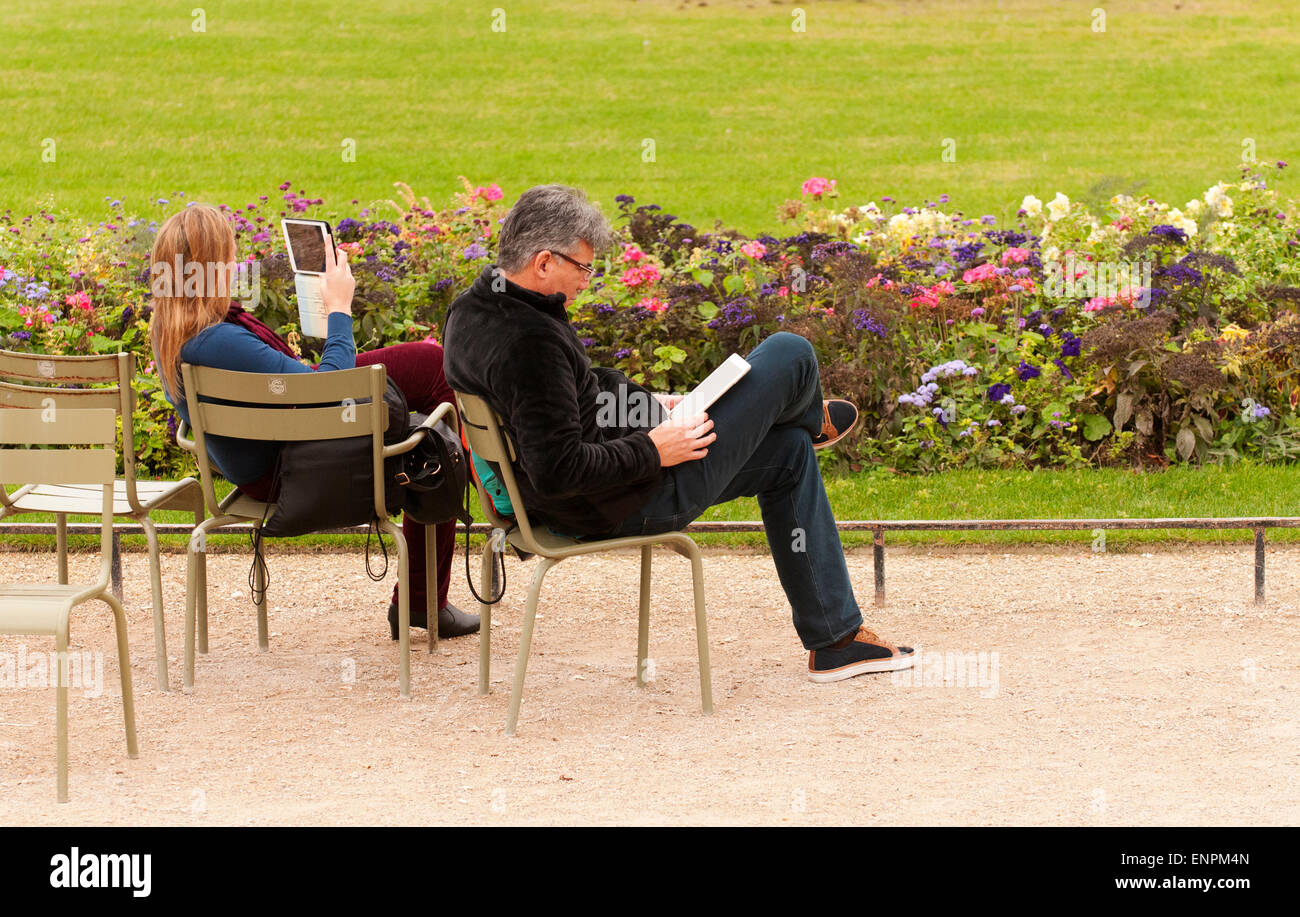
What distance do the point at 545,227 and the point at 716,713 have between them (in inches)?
58.3

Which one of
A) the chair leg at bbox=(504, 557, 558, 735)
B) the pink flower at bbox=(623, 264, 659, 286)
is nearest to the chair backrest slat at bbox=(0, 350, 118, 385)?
the chair leg at bbox=(504, 557, 558, 735)

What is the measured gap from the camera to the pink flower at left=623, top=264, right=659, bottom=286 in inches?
307

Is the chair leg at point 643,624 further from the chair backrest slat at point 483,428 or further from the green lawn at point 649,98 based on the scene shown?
the green lawn at point 649,98

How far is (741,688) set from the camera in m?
4.76

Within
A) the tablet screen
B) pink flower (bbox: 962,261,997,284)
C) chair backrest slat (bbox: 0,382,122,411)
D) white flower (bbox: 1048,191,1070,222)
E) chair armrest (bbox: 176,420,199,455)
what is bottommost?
chair armrest (bbox: 176,420,199,455)

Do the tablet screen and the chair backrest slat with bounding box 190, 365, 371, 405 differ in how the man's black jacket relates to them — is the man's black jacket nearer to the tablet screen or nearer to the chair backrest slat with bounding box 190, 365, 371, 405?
the chair backrest slat with bounding box 190, 365, 371, 405

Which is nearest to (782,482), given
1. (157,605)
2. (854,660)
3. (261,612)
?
(854,660)

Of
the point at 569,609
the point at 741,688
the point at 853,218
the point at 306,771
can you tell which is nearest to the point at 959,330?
the point at 853,218

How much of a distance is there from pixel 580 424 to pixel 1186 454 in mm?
3798

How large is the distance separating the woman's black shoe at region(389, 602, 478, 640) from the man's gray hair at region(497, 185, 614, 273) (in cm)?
144

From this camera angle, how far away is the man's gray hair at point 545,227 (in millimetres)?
4289

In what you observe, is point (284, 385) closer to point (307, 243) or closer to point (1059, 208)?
point (307, 243)

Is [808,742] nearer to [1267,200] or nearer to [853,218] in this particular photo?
[853,218]

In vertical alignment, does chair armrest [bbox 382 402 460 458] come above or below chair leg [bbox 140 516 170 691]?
above
